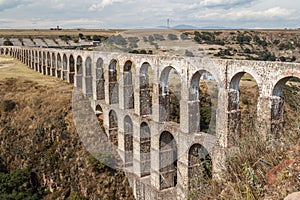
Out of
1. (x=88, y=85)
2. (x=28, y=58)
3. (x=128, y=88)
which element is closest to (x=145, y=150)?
(x=128, y=88)

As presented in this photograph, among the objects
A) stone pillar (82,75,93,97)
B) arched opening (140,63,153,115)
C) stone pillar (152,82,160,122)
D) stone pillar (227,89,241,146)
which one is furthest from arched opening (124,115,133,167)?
stone pillar (227,89,241,146)

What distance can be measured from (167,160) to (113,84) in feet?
31.5

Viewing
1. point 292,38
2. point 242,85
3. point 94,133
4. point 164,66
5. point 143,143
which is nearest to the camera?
point 164,66

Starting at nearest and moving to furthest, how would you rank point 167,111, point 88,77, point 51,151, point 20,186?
point 167,111 → point 20,186 → point 51,151 → point 88,77

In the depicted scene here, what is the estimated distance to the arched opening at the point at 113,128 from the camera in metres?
27.2

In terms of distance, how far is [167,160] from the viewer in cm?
2073

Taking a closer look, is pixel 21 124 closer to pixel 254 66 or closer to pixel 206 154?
pixel 206 154

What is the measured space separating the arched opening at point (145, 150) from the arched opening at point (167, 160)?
2.18m

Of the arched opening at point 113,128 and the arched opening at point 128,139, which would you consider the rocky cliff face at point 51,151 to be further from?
the arched opening at point 113,128

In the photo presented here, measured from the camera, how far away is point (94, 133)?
28359 mm

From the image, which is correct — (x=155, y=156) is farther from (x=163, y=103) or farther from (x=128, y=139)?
(x=128, y=139)

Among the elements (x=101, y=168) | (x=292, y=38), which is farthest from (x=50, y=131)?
(x=292, y=38)

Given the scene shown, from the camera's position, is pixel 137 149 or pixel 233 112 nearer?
→ pixel 233 112

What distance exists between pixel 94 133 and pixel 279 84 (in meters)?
18.6
